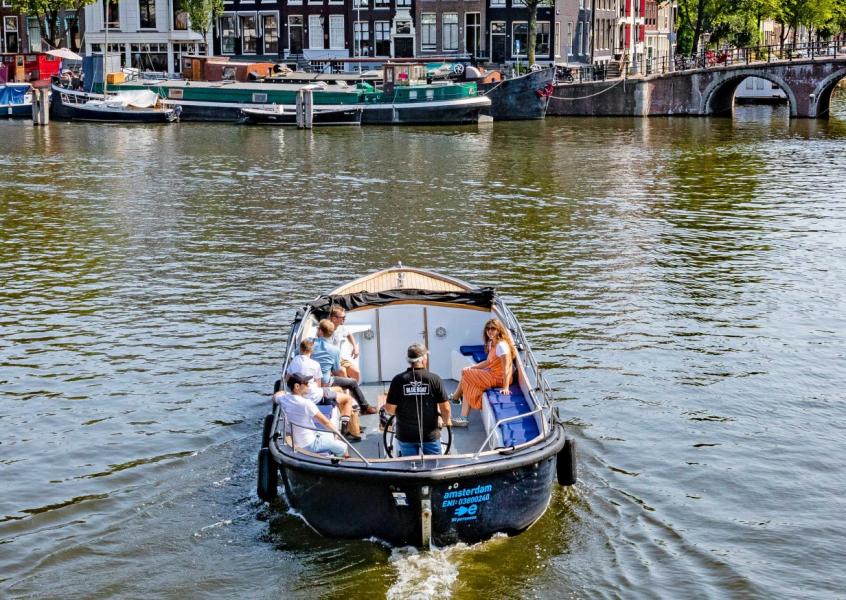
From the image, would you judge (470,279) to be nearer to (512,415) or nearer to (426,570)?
(512,415)

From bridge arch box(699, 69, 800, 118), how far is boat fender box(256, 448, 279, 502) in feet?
203

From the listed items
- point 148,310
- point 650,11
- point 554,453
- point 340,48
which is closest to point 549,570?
point 554,453

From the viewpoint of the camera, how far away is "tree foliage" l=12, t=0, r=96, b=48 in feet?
287

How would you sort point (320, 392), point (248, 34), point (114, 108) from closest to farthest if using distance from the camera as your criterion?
point (320, 392) < point (114, 108) < point (248, 34)

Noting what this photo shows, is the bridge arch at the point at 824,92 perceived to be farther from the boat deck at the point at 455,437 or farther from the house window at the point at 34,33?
the boat deck at the point at 455,437

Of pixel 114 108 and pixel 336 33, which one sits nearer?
pixel 114 108

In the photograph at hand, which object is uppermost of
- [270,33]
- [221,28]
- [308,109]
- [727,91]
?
[221,28]

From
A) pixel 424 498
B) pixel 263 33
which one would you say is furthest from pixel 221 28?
pixel 424 498

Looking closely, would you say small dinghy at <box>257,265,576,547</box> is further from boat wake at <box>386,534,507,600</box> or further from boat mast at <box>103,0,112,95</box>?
boat mast at <box>103,0,112,95</box>

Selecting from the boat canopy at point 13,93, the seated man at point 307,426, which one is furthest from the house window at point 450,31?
the seated man at point 307,426

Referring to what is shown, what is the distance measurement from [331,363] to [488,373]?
219 cm

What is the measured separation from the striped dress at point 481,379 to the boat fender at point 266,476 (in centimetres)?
300

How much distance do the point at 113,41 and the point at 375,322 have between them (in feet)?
252

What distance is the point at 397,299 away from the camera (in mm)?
19250
